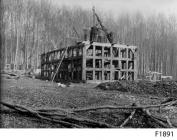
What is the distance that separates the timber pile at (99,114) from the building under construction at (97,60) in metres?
7.92

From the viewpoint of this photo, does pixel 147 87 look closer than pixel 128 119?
No

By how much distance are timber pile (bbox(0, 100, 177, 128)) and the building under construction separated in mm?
7918

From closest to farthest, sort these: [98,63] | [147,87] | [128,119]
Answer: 1. [128,119]
2. [147,87]
3. [98,63]

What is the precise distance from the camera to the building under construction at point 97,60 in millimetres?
12273

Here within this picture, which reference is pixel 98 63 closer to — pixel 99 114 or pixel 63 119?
pixel 99 114

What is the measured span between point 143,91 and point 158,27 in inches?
90.1

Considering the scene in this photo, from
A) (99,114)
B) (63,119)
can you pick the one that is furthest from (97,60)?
(63,119)

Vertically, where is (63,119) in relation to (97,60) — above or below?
below

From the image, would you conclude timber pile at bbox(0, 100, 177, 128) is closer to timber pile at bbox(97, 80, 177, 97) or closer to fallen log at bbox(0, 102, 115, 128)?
fallen log at bbox(0, 102, 115, 128)

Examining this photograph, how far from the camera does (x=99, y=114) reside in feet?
12.7

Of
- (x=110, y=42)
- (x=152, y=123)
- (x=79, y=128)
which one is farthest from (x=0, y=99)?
(x=110, y=42)

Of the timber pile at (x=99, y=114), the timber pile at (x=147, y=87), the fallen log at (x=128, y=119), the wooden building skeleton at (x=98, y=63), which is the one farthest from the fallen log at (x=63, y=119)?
the wooden building skeleton at (x=98, y=63)

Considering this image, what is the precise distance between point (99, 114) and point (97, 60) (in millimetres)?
9654

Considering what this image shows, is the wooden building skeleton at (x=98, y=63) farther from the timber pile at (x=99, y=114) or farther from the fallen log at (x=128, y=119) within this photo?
the fallen log at (x=128, y=119)
